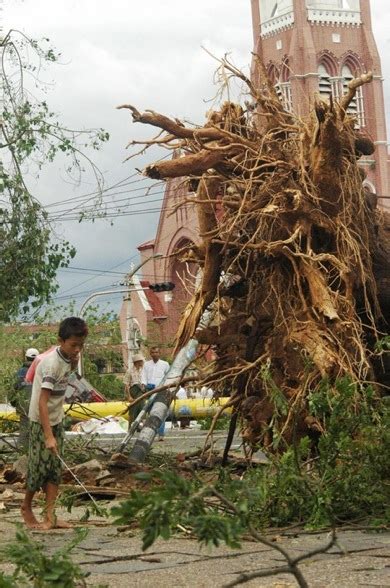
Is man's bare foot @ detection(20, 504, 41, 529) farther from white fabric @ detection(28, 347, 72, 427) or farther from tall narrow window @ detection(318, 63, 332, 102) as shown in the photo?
tall narrow window @ detection(318, 63, 332, 102)

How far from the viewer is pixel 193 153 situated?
11547 mm

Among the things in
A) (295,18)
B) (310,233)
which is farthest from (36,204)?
(295,18)

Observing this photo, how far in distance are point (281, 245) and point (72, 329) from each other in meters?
2.85

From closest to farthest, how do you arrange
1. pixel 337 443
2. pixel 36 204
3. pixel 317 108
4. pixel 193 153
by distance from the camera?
pixel 337 443
pixel 317 108
pixel 193 153
pixel 36 204

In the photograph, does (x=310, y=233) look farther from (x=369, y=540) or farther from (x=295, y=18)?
(x=295, y=18)

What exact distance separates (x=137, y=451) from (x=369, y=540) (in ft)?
18.1

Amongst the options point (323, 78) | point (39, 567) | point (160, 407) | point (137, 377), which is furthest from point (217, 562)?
point (323, 78)

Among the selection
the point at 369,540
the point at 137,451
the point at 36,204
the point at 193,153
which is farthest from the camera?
the point at 36,204

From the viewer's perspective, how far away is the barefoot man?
28.7 feet

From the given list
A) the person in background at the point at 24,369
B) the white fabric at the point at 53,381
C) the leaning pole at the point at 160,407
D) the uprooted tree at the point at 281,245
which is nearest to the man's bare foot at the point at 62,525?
the white fabric at the point at 53,381

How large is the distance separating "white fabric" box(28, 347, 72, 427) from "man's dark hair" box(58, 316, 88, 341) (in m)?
0.17

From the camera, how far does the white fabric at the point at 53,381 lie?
875 centimetres

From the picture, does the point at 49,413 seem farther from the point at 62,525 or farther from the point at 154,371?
the point at 154,371

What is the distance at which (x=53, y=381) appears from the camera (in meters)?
8.75
